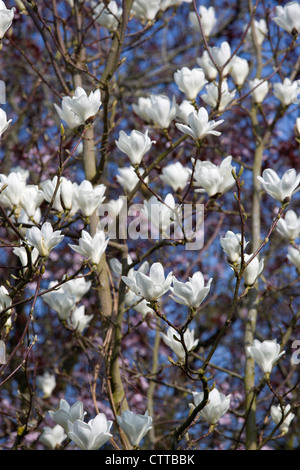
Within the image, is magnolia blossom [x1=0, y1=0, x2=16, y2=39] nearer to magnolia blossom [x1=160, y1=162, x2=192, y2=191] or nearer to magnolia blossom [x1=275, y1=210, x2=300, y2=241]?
magnolia blossom [x1=160, y1=162, x2=192, y2=191]

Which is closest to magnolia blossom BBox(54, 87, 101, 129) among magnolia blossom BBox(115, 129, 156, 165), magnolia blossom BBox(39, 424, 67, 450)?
magnolia blossom BBox(115, 129, 156, 165)

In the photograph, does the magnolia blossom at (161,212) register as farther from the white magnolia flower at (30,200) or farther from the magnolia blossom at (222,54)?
the magnolia blossom at (222,54)

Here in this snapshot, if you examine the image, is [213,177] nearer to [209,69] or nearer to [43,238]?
[43,238]

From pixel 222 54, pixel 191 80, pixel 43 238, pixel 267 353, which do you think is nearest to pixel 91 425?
pixel 43 238

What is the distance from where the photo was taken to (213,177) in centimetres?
226

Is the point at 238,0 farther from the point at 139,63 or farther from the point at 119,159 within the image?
the point at 119,159

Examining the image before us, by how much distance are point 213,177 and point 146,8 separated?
1.08m

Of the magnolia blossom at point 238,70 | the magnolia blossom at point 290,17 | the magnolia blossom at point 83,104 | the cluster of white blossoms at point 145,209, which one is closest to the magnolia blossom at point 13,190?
the cluster of white blossoms at point 145,209

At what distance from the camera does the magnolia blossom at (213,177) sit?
7.41 ft

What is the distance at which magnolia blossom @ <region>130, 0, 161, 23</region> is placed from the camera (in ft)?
9.45

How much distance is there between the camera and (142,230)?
2.54 metres

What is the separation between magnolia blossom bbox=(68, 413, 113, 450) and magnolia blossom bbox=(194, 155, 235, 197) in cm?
91

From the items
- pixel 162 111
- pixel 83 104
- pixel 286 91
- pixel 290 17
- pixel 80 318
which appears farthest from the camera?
pixel 286 91
